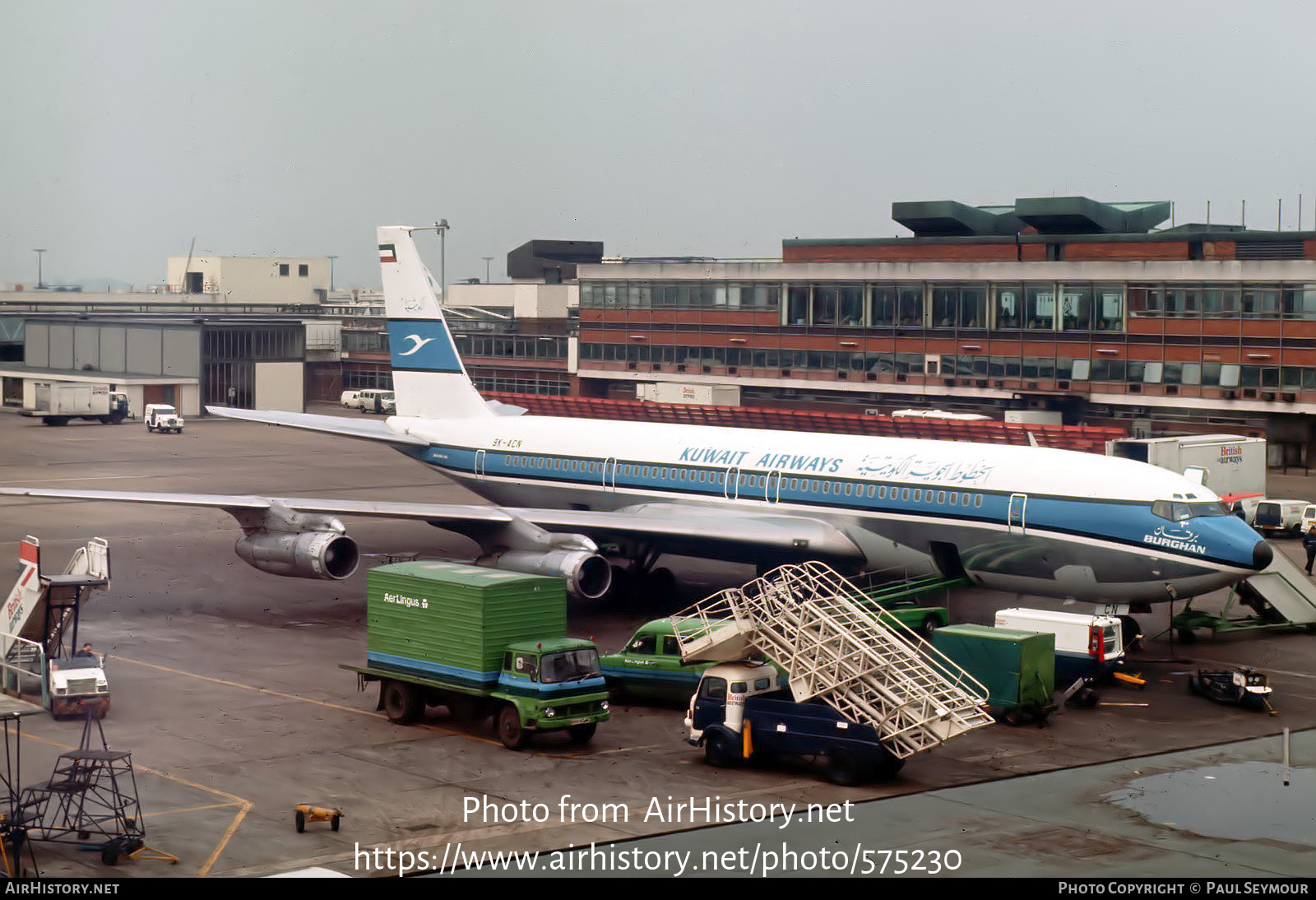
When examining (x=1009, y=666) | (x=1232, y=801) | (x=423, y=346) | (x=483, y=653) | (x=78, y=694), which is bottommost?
(x=1232, y=801)

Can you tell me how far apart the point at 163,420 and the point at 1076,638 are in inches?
3057

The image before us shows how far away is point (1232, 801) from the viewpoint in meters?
25.8

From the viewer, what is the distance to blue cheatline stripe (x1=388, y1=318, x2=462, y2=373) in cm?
5266

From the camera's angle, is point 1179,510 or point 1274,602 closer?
point 1179,510

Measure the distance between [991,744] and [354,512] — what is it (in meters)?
19.6

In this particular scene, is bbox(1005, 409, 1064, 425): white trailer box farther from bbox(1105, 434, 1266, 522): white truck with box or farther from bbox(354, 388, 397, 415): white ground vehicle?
bbox(354, 388, 397, 415): white ground vehicle

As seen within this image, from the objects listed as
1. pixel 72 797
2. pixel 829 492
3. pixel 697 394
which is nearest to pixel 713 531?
pixel 829 492

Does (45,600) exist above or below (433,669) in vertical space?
above

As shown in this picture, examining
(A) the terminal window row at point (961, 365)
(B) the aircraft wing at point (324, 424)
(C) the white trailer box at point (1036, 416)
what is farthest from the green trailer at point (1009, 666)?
(C) the white trailer box at point (1036, 416)

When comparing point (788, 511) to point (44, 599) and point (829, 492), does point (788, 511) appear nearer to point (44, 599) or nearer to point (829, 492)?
point (829, 492)

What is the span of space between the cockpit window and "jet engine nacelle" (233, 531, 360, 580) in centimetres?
2106

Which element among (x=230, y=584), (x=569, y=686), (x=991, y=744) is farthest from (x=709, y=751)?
(x=230, y=584)
